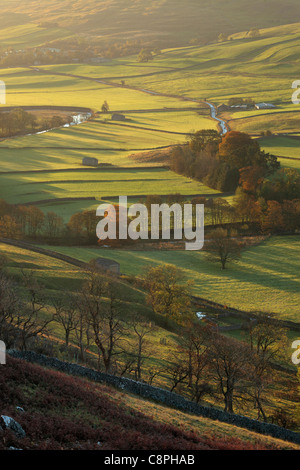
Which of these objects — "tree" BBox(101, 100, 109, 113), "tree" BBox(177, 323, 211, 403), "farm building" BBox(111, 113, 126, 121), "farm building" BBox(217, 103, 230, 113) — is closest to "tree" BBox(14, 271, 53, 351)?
"tree" BBox(177, 323, 211, 403)

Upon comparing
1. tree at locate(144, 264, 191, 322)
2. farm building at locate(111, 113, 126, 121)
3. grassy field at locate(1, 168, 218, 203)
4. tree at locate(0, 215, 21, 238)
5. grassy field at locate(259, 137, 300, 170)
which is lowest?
tree at locate(144, 264, 191, 322)

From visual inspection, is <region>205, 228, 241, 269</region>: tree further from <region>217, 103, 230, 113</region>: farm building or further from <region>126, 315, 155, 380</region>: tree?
<region>217, 103, 230, 113</region>: farm building

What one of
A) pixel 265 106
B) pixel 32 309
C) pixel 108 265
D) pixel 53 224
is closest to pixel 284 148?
pixel 265 106

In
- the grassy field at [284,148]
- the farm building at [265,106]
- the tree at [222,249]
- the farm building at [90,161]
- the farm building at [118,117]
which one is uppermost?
the farm building at [265,106]

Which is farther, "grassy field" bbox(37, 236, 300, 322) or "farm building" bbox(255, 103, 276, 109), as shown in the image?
"farm building" bbox(255, 103, 276, 109)

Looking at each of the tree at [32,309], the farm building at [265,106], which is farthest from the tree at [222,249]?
the farm building at [265,106]

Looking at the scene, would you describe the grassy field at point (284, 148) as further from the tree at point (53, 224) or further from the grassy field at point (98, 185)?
the tree at point (53, 224)

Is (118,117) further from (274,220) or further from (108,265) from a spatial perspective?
(108,265)
